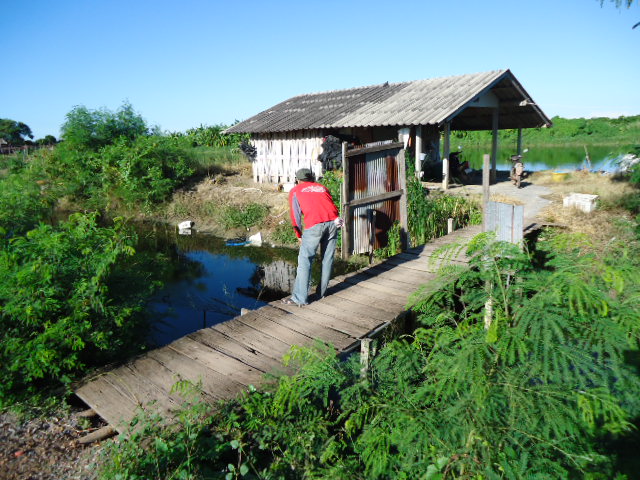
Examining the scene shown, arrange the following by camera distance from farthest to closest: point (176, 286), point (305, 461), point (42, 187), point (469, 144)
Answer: point (469, 144)
point (42, 187)
point (176, 286)
point (305, 461)

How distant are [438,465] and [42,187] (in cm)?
2024

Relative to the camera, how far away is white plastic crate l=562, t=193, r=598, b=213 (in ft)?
37.5

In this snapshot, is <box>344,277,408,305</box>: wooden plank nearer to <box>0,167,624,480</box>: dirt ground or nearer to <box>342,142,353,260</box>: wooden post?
<box>342,142,353,260</box>: wooden post

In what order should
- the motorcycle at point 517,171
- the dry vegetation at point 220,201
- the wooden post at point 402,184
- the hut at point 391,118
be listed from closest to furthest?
1. the wooden post at point 402,184
2. the hut at point 391,118
3. the dry vegetation at point 220,201
4. the motorcycle at point 517,171

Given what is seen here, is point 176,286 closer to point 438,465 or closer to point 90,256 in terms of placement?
point 90,256

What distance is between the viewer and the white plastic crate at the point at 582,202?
11.4 metres

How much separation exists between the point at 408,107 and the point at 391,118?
101 cm

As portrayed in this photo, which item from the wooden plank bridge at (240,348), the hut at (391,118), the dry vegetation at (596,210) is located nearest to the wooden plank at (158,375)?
the wooden plank bridge at (240,348)

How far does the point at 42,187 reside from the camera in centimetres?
1812

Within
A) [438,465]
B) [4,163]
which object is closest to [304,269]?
[438,465]

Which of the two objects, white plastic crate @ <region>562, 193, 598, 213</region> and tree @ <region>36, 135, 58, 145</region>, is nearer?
white plastic crate @ <region>562, 193, 598, 213</region>

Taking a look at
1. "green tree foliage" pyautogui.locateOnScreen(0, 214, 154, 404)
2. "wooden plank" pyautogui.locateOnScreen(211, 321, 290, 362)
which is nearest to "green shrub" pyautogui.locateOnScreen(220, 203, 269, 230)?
"wooden plank" pyautogui.locateOnScreen(211, 321, 290, 362)

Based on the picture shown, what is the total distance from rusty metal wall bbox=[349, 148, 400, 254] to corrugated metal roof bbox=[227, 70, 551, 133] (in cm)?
517

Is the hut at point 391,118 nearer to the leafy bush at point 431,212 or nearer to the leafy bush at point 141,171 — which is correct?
the leafy bush at point 431,212
